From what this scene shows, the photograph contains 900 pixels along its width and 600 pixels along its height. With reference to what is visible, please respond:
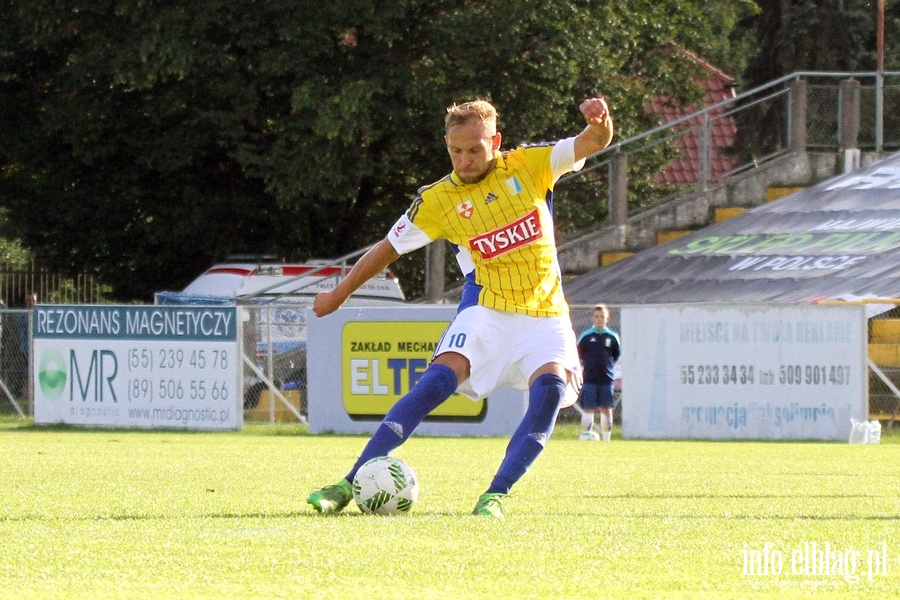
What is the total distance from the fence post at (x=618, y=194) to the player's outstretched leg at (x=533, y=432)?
2011 cm

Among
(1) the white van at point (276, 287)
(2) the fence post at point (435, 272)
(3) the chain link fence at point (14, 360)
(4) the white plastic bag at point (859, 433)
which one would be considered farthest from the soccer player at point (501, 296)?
(3) the chain link fence at point (14, 360)

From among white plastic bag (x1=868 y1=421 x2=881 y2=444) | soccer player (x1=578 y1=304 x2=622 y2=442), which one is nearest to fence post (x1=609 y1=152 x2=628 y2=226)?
soccer player (x1=578 y1=304 x2=622 y2=442)

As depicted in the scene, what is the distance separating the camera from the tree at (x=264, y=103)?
25594mm

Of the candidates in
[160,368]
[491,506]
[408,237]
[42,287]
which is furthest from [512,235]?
[42,287]

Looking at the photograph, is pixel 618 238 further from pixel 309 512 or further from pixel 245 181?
pixel 309 512

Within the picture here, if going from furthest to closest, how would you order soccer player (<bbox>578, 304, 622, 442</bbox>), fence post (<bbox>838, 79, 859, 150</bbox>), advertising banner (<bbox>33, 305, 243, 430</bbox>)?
fence post (<bbox>838, 79, 859, 150</bbox>) < advertising banner (<bbox>33, 305, 243, 430</bbox>) < soccer player (<bbox>578, 304, 622, 442</bbox>)

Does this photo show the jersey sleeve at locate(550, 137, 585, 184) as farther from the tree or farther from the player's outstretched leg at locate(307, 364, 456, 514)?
the tree

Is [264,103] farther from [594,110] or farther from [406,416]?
[594,110]

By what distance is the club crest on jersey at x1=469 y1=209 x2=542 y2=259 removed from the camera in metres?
7.27

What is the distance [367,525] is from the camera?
655cm

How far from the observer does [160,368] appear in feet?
69.2

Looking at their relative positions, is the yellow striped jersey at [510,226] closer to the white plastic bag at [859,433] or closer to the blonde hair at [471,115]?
the blonde hair at [471,115]

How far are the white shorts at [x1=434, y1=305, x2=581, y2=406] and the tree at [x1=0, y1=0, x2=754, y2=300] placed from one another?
17721 mm

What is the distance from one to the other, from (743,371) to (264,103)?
11700mm
